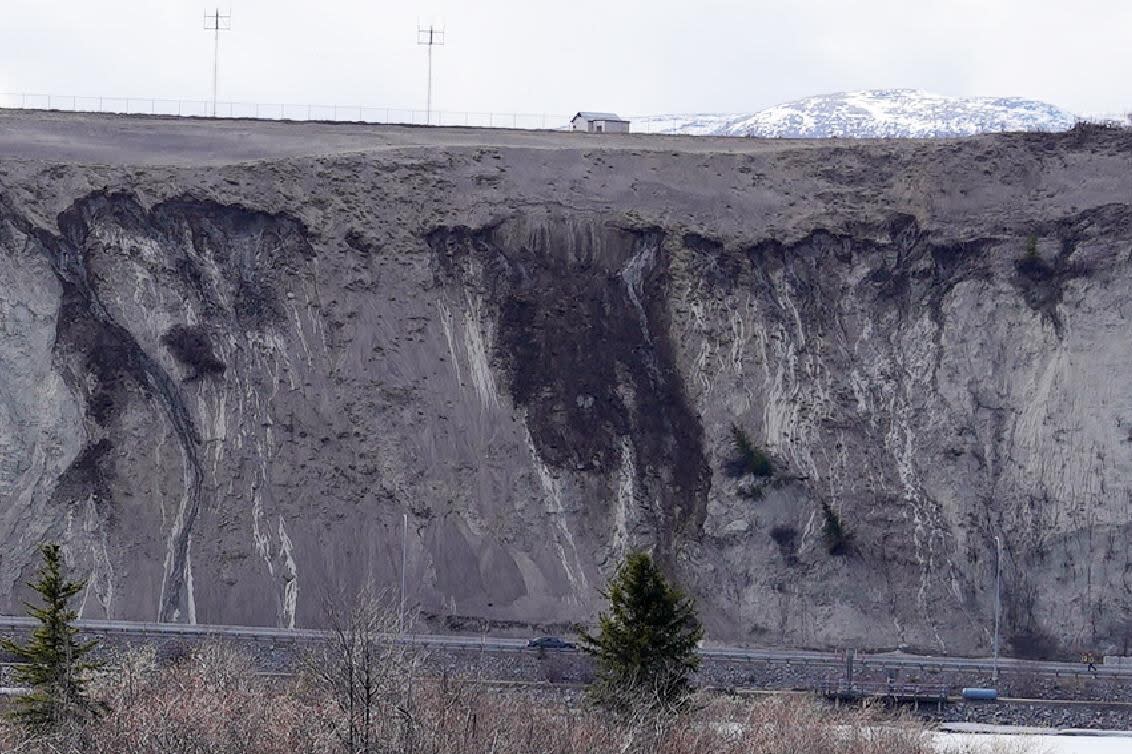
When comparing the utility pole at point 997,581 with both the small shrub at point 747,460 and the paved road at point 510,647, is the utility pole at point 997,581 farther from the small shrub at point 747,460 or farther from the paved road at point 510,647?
the small shrub at point 747,460

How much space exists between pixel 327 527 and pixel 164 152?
1490 cm

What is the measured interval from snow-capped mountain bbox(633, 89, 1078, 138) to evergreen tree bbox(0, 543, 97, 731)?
7664 cm

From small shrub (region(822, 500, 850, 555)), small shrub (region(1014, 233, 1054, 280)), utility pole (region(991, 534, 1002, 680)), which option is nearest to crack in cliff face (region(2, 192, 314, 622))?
small shrub (region(822, 500, 850, 555))

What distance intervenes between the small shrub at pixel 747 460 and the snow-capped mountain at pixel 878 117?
48.8 m

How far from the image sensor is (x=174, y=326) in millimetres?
61156

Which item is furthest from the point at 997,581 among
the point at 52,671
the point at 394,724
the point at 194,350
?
the point at 394,724

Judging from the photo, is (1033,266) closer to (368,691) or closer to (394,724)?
(394,724)

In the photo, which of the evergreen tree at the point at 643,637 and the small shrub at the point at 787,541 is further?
the small shrub at the point at 787,541

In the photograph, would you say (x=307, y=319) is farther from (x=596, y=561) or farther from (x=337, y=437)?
(x=596, y=561)

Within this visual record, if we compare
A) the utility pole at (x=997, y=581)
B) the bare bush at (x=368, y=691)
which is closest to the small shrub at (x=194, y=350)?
the utility pole at (x=997, y=581)

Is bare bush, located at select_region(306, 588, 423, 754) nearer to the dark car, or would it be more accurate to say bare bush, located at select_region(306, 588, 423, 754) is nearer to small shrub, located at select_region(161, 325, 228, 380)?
the dark car

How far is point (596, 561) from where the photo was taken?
2338 inches

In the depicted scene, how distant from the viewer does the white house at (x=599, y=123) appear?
254 feet

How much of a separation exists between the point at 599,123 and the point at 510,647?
28337mm
